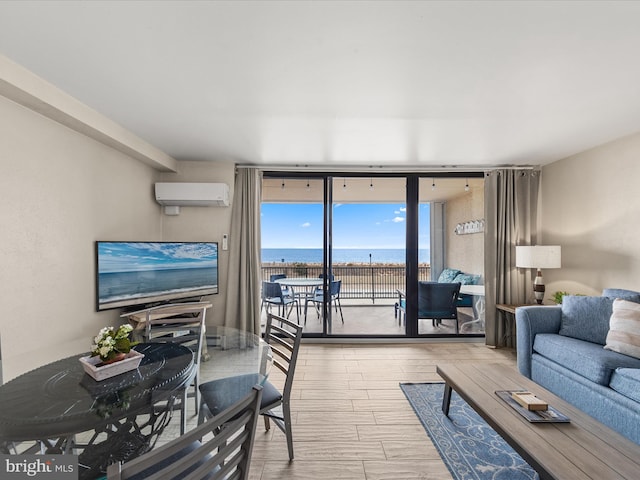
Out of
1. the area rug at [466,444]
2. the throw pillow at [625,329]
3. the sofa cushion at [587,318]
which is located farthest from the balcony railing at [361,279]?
the throw pillow at [625,329]

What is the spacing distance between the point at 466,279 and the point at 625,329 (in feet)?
6.79

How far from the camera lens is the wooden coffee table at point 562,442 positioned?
4.18 ft

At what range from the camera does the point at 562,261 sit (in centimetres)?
385

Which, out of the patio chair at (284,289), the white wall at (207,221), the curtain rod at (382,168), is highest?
the curtain rod at (382,168)

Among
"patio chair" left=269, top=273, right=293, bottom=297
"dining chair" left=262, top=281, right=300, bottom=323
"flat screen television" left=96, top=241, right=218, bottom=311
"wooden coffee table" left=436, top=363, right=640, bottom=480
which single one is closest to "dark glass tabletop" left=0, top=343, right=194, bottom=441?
"flat screen television" left=96, top=241, right=218, bottom=311

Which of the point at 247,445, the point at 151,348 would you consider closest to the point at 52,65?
the point at 151,348

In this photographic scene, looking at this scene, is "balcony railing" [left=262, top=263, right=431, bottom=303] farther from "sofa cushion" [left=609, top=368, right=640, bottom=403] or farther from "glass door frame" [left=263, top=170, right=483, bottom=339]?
"sofa cushion" [left=609, top=368, right=640, bottom=403]

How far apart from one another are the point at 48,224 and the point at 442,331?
469 centimetres

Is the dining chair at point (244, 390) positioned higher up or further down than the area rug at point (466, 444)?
higher up

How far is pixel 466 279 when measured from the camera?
4.38 m

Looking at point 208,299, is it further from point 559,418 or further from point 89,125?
point 559,418

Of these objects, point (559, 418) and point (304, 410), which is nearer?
point (559, 418)

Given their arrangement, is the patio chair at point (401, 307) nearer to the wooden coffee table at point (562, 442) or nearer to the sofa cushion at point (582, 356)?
the sofa cushion at point (582, 356)

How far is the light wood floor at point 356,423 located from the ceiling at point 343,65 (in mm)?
2507
